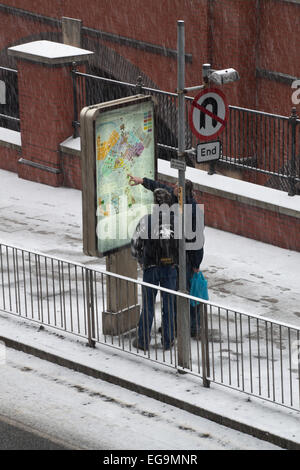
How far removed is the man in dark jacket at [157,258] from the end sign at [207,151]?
0.51 metres

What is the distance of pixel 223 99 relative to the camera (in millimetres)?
11664

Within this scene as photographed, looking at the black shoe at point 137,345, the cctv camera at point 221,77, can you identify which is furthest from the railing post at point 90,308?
the cctv camera at point 221,77

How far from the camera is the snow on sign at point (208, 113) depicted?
11.5 metres

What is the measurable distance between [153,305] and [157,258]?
0.50 metres

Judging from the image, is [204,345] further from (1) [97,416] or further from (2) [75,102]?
(2) [75,102]

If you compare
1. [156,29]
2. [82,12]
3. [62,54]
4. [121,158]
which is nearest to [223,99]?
[121,158]

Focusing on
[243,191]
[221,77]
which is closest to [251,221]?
[243,191]

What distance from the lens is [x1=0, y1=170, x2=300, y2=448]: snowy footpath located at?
1062cm

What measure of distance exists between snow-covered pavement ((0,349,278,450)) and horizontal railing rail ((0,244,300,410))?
55 cm

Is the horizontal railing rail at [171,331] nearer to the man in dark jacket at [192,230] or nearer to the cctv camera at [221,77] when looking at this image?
the man in dark jacket at [192,230]

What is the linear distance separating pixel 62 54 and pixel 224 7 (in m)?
2.92

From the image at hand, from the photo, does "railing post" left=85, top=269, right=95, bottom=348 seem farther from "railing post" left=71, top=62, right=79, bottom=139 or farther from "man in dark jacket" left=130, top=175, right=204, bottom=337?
"railing post" left=71, top=62, right=79, bottom=139

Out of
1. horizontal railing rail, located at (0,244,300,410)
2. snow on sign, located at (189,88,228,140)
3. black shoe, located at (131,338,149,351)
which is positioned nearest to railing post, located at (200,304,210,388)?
horizontal railing rail, located at (0,244,300,410)

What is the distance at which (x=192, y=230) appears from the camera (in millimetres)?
11781
